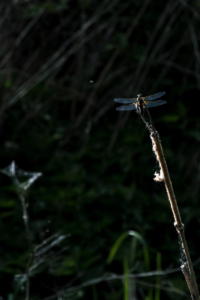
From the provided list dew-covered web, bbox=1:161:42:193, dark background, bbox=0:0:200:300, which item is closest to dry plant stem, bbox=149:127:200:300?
dew-covered web, bbox=1:161:42:193

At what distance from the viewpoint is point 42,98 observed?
11.1 feet

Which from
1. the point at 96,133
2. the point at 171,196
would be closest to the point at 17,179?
the point at 171,196

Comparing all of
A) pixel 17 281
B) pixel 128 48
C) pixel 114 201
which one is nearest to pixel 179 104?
pixel 128 48

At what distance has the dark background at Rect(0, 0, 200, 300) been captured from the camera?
258cm

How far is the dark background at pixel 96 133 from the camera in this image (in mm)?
2582

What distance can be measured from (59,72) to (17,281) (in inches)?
86.5

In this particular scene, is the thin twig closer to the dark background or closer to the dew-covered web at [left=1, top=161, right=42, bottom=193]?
the dew-covered web at [left=1, top=161, right=42, bottom=193]

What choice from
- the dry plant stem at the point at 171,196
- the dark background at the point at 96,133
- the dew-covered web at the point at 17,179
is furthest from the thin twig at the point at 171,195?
the dark background at the point at 96,133

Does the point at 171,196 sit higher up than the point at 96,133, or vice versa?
the point at 96,133

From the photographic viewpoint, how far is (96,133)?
326 cm

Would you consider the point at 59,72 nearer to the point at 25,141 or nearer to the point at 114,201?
the point at 25,141

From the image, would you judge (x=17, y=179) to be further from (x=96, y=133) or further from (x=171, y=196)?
(x=96, y=133)

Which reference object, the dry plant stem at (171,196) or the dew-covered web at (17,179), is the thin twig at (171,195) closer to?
the dry plant stem at (171,196)

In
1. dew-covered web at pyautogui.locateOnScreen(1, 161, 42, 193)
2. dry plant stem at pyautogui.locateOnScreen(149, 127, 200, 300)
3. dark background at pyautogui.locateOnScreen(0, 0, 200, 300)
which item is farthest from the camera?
dark background at pyautogui.locateOnScreen(0, 0, 200, 300)
